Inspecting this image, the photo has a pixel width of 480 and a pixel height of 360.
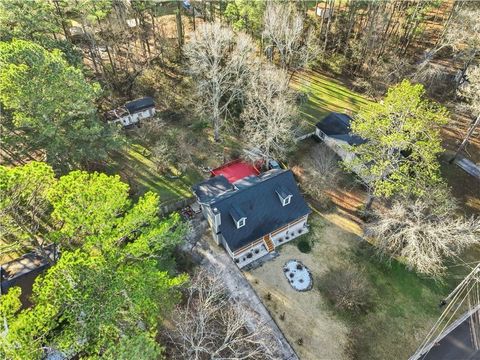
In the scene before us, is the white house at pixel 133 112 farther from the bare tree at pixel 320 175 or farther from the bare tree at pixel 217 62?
the bare tree at pixel 320 175

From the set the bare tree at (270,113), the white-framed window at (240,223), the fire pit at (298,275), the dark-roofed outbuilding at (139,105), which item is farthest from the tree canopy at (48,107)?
the fire pit at (298,275)

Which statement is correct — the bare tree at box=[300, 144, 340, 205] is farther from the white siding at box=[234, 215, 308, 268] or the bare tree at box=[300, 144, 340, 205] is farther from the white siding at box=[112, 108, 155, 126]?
the white siding at box=[112, 108, 155, 126]

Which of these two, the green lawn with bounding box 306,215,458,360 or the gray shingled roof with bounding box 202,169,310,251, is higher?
the gray shingled roof with bounding box 202,169,310,251

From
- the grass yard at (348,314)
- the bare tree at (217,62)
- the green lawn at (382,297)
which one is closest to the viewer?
the grass yard at (348,314)

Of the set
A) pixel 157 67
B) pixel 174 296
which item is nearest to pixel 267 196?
pixel 174 296

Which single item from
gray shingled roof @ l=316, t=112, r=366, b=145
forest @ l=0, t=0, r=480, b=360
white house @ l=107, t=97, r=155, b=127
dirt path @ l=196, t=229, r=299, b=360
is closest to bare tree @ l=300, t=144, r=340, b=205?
forest @ l=0, t=0, r=480, b=360
